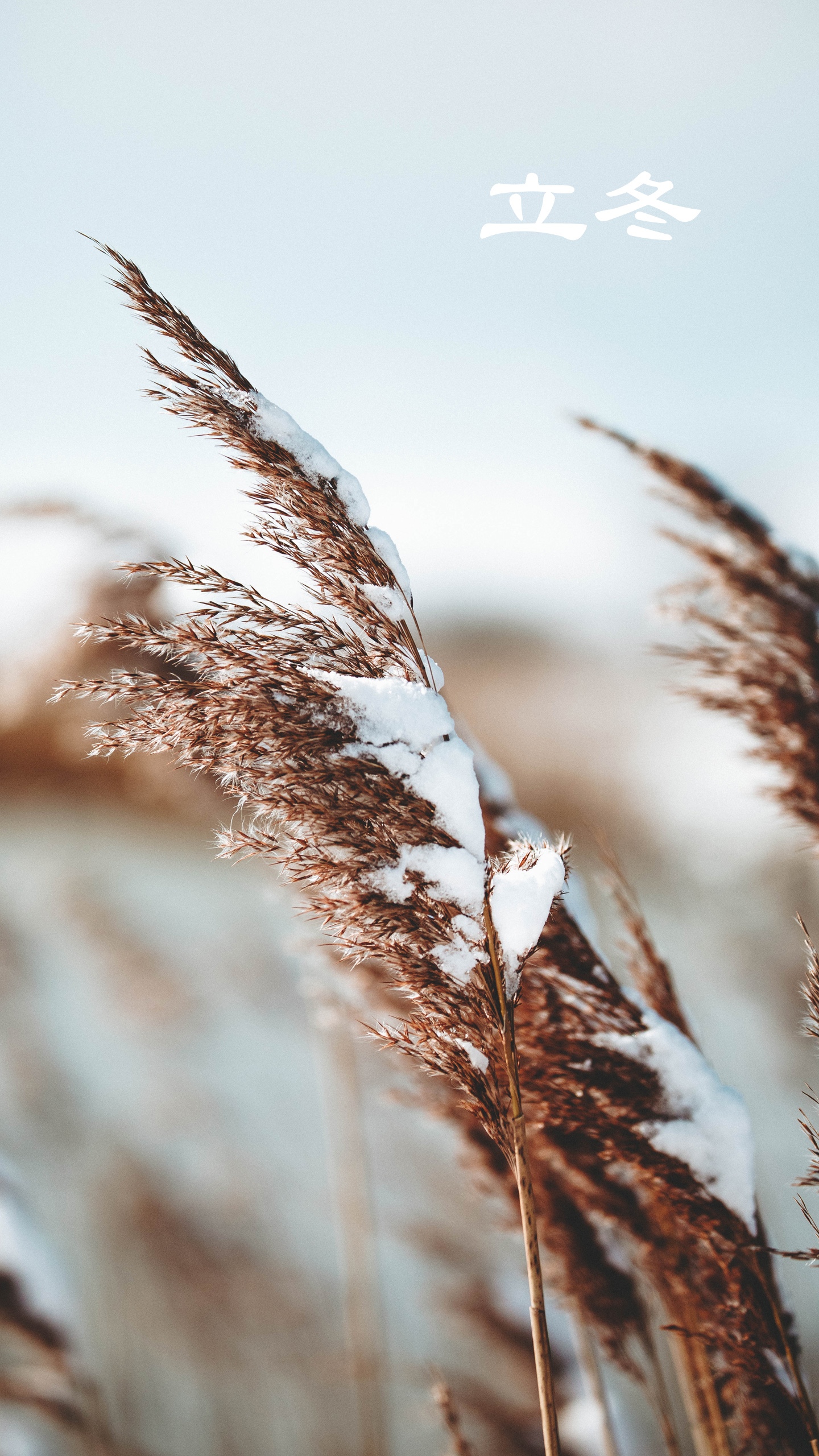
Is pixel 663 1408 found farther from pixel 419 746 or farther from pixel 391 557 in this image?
pixel 391 557

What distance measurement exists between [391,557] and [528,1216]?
0.81 metres

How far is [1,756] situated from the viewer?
203 inches

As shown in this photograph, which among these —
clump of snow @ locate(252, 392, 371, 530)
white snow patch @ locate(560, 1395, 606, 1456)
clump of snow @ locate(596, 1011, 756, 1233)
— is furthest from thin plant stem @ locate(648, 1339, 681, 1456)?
white snow patch @ locate(560, 1395, 606, 1456)

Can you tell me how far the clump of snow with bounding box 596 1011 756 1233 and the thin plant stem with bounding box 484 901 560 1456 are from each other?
0.33m

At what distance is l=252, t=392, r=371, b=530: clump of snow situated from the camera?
884 mm

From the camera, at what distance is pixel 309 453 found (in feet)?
2.97

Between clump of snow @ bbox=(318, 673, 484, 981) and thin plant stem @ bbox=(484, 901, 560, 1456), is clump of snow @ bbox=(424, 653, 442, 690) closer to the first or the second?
clump of snow @ bbox=(318, 673, 484, 981)

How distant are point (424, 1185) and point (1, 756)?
13.2 ft

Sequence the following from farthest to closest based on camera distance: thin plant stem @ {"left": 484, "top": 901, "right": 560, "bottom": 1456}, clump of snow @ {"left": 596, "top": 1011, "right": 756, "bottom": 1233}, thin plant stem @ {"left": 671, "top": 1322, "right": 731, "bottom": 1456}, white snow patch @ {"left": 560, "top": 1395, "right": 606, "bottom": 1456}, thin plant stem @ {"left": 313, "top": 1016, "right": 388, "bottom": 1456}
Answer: white snow patch @ {"left": 560, "top": 1395, "right": 606, "bottom": 1456}, thin plant stem @ {"left": 313, "top": 1016, "right": 388, "bottom": 1456}, thin plant stem @ {"left": 671, "top": 1322, "right": 731, "bottom": 1456}, clump of snow @ {"left": 596, "top": 1011, "right": 756, "bottom": 1233}, thin plant stem @ {"left": 484, "top": 901, "right": 560, "bottom": 1456}

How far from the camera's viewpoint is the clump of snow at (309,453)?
0.88 metres

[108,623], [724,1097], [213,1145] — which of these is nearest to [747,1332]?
[724,1097]

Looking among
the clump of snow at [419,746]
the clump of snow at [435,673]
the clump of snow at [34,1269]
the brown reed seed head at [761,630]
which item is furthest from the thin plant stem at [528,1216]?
the clump of snow at [34,1269]

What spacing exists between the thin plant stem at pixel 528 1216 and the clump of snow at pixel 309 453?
531 mm

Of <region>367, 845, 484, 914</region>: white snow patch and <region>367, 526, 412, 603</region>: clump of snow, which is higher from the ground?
<region>367, 526, 412, 603</region>: clump of snow
